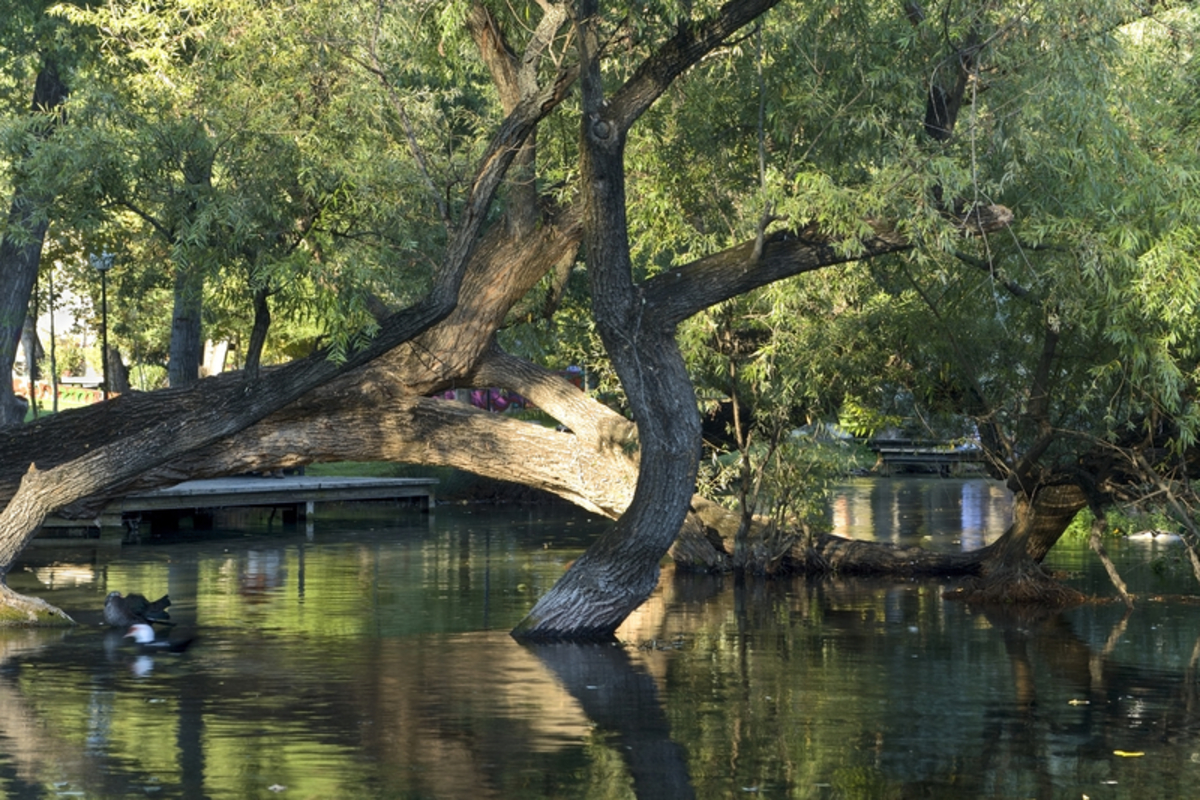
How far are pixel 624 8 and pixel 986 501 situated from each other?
74.3 feet

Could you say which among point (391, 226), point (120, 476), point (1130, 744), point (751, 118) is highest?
point (751, 118)

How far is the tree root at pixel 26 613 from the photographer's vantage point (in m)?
15.2

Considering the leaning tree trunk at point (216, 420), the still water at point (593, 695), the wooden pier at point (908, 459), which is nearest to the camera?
the still water at point (593, 695)

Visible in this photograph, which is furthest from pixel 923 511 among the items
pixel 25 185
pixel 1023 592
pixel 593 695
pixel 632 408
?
pixel 25 185

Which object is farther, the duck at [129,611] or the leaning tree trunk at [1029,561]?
the leaning tree trunk at [1029,561]

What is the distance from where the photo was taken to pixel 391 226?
15461mm

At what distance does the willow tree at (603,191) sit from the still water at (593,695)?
1.63 m

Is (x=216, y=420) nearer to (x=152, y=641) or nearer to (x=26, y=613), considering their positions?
(x=152, y=641)

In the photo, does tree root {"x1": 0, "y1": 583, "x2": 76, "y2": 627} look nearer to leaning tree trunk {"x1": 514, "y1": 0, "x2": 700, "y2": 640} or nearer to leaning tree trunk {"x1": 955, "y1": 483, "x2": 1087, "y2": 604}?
leaning tree trunk {"x1": 514, "y1": 0, "x2": 700, "y2": 640}

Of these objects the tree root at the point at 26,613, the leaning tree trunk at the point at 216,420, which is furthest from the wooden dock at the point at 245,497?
the leaning tree trunk at the point at 216,420

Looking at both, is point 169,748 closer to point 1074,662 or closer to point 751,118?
point 1074,662

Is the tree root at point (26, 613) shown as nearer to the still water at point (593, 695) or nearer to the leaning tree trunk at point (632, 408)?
the still water at point (593, 695)

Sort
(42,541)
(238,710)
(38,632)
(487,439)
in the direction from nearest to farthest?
1. (238,710)
2. (38,632)
3. (487,439)
4. (42,541)

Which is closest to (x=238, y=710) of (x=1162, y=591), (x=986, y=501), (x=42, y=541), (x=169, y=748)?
(x=169, y=748)
